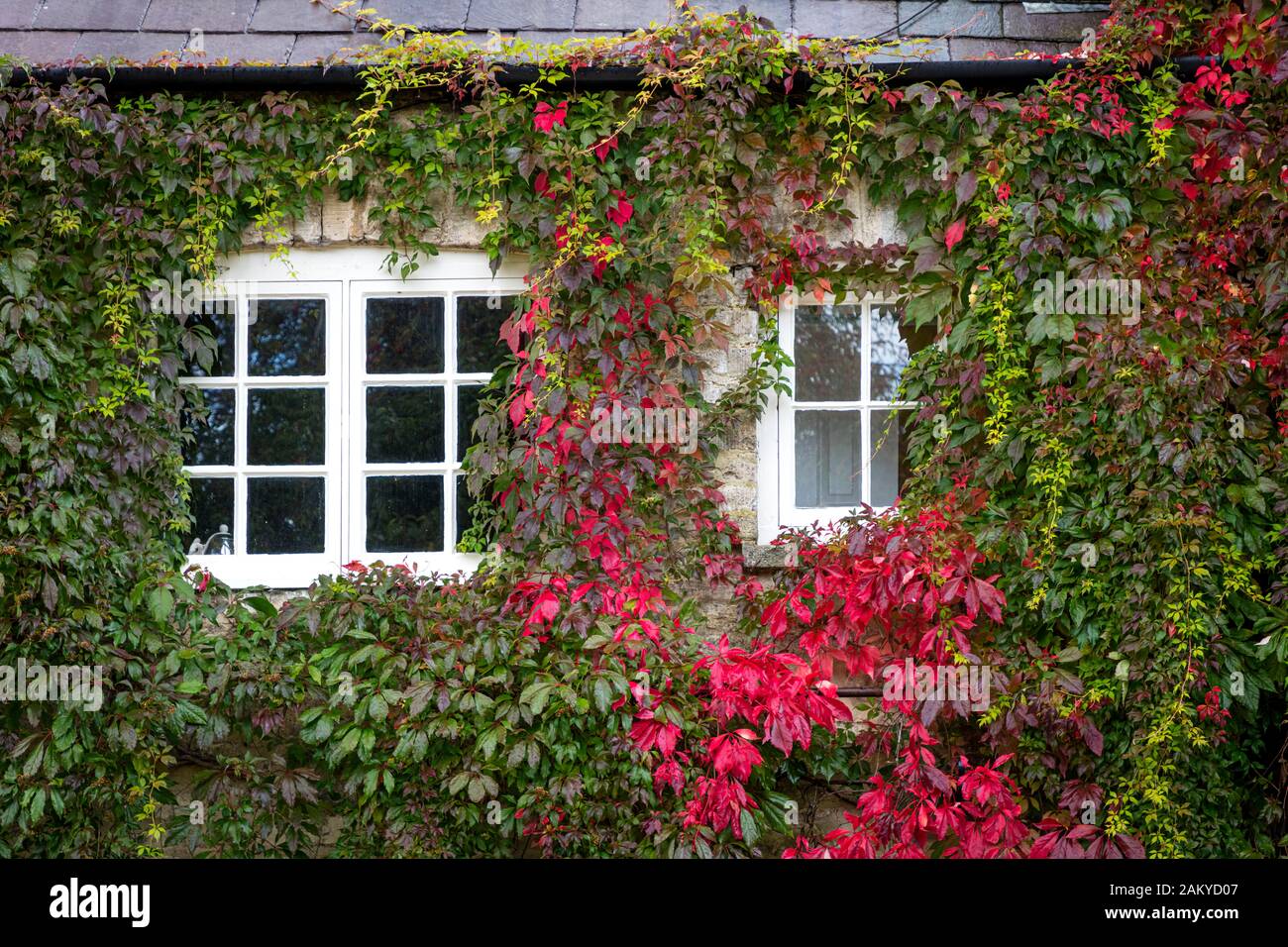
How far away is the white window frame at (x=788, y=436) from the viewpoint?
5004mm

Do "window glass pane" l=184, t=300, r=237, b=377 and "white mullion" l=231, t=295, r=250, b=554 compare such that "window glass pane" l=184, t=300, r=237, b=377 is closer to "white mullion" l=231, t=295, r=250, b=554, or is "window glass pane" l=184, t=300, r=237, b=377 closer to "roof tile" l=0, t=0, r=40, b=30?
"white mullion" l=231, t=295, r=250, b=554

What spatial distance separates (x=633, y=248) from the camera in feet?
15.7

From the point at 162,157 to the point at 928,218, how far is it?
316cm

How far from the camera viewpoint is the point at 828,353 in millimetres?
5129

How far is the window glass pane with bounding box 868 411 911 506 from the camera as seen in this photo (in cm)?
508

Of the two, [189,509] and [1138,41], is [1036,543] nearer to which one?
[1138,41]

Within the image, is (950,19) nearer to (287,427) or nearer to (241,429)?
(287,427)

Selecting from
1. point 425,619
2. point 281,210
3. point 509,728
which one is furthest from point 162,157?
point 509,728

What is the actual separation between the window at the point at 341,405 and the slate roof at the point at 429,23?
36.1 inches

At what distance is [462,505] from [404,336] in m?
0.77

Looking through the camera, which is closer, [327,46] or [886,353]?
[327,46]

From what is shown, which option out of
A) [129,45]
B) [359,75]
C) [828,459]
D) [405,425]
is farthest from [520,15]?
[828,459]

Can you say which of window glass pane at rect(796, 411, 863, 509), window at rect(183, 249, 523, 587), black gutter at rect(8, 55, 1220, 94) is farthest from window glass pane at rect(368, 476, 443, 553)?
black gutter at rect(8, 55, 1220, 94)
